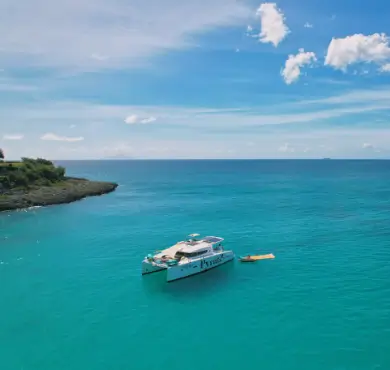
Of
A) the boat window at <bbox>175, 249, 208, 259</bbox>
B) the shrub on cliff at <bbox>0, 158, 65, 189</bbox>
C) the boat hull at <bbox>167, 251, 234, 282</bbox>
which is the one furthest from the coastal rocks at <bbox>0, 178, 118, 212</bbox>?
the boat hull at <bbox>167, 251, 234, 282</bbox>

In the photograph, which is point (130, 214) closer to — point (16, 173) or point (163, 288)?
point (16, 173)

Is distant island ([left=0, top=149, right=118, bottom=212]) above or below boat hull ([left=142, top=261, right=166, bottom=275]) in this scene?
above

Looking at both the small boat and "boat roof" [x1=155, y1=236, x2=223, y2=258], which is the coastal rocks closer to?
"boat roof" [x1=155, y1=236, x2=223, y2=258]

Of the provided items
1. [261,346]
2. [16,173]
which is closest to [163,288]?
[261,346]

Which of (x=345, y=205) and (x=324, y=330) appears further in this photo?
(x=345, y=205)

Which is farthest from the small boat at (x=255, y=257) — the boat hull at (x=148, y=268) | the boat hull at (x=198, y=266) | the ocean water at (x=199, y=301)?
the boat hull at (x=148, y=268)

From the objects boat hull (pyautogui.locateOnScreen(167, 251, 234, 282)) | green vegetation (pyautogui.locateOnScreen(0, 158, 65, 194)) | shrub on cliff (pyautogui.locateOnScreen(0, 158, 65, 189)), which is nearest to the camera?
boat hull (pyautogui.locateOnScreen(167, 251, 234, 282))

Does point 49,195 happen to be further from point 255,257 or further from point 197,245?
point 255,257

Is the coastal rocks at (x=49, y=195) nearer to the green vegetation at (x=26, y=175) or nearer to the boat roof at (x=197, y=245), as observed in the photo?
the green vegetation at (x=26, y=175)
